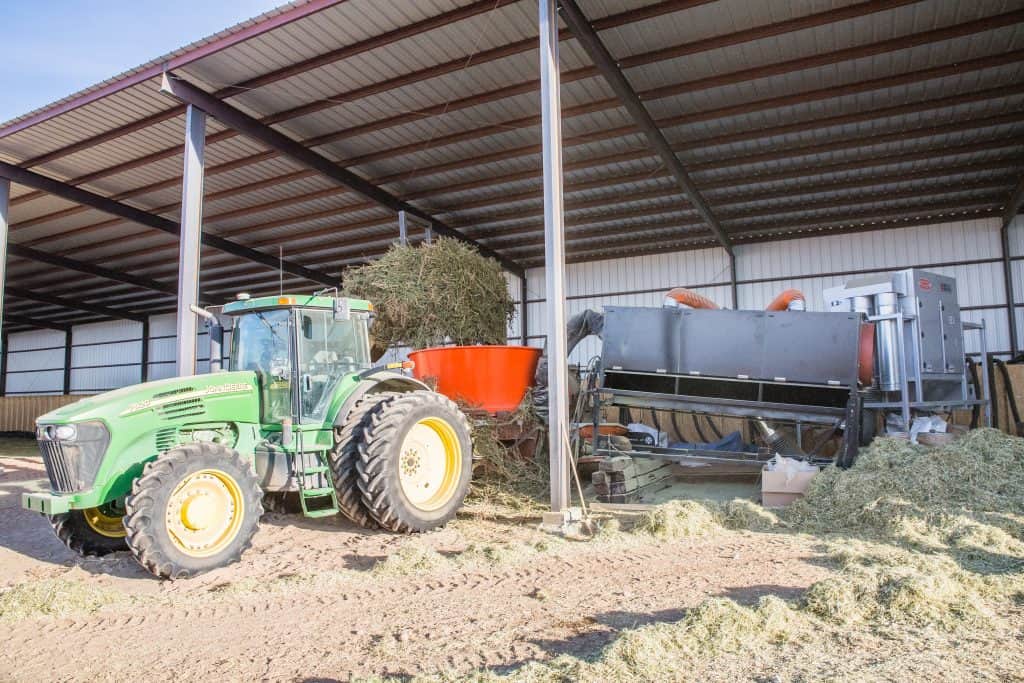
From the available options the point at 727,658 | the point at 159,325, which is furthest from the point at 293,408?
the point at 159,325

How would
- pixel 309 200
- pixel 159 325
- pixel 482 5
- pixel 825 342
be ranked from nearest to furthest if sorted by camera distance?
1. pixel 825 342
2. pixel 482 5
3. pixel 309 200
4. pixel 159 325

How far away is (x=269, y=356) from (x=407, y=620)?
10.2 feet

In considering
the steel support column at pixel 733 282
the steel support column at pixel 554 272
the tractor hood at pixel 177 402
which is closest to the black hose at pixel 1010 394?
the steel support column at pixel 733 282

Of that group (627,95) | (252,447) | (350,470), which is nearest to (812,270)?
(627,95)

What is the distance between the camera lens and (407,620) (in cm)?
381

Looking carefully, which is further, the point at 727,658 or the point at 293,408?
the point at 293,408

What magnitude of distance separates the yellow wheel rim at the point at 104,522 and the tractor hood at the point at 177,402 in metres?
0.89

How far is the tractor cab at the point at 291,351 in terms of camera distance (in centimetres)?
590

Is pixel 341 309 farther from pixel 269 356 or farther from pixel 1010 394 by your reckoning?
pixel 1010 394

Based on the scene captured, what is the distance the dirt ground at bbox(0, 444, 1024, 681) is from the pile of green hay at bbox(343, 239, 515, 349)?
4.29 metres

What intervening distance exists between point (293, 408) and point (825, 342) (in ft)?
18.9

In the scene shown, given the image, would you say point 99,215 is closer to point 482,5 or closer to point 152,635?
point 482,5

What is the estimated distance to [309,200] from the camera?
14.4m

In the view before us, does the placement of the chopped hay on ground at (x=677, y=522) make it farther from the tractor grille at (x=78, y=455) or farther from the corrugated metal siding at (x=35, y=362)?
the corrugated metal siding at (x=35, y=362)
